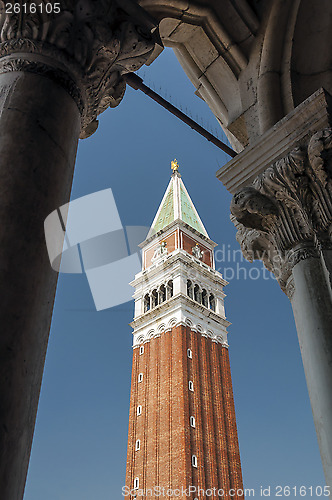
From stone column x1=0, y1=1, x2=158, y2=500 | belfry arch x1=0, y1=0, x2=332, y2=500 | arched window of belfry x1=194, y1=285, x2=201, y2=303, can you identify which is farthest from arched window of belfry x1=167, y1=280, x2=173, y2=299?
stone column x1=0, y1=1, x2=158, y2=500

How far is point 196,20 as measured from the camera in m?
3.07

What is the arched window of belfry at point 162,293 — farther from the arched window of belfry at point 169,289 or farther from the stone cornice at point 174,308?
the stone cornice at point 174,308

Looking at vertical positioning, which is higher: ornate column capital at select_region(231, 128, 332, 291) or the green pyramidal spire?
the green pyramidal spire

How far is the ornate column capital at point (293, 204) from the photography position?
2.37 meters

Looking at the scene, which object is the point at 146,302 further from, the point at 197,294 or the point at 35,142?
the point at 35,142

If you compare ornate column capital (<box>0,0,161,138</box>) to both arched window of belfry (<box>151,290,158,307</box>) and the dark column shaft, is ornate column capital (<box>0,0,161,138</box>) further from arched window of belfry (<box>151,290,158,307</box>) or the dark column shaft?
arched window of belfry (<box>151,290,158,307</box>)

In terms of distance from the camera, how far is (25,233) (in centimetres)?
130

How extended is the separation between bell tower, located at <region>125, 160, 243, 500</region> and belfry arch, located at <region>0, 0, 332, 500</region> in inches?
858

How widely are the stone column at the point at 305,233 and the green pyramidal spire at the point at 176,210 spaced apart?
29.0 m

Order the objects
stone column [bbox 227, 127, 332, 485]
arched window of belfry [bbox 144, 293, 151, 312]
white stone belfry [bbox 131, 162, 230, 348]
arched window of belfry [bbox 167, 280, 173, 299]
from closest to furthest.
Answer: stone column [bbox 227, 127, 332, 485], white stone belfry [bbox 131, 162, 230, 348], arched window of belfry [bbox 167, 280, 173, 299], arched window of belfry [bbox 144, 293, 151, 312]

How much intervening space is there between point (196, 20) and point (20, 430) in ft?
9.36

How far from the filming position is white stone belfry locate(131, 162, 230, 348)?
27641mm

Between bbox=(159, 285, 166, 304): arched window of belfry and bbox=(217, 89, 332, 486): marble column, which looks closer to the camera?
bbox=(217, 89, 332, 486): marble column

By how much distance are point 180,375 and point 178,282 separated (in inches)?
219
